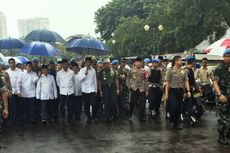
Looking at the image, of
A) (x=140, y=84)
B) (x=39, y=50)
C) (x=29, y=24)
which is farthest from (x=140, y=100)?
(x=29, y=24)

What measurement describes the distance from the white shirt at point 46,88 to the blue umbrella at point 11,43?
2567 mm

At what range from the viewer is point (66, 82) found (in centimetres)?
1092

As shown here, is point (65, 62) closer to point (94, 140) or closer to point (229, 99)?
point (94, 140)

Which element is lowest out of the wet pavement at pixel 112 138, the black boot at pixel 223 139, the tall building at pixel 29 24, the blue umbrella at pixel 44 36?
the wet pavement at pixel 112 138

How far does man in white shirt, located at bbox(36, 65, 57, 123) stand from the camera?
35.4 ft

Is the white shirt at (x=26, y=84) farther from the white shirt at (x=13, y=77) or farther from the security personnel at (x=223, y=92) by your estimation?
the security personnel at (x=223, y=92)

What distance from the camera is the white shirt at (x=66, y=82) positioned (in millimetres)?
10922

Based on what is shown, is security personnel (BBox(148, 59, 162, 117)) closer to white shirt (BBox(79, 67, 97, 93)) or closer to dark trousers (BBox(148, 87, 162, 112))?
dark trousers (BBox(148, 87, 162, 112))

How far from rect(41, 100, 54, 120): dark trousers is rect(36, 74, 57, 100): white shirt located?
173 millimetres

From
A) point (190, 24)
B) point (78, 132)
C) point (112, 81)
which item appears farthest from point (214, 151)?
point (190, 24)

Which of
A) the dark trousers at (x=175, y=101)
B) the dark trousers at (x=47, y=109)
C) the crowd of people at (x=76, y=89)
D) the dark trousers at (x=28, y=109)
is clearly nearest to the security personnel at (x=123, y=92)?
the crowd of people at (x=76, y=89)

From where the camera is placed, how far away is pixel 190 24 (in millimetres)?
22641

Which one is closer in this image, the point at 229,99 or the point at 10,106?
the point at 229,99

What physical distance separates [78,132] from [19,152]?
2051 mm
